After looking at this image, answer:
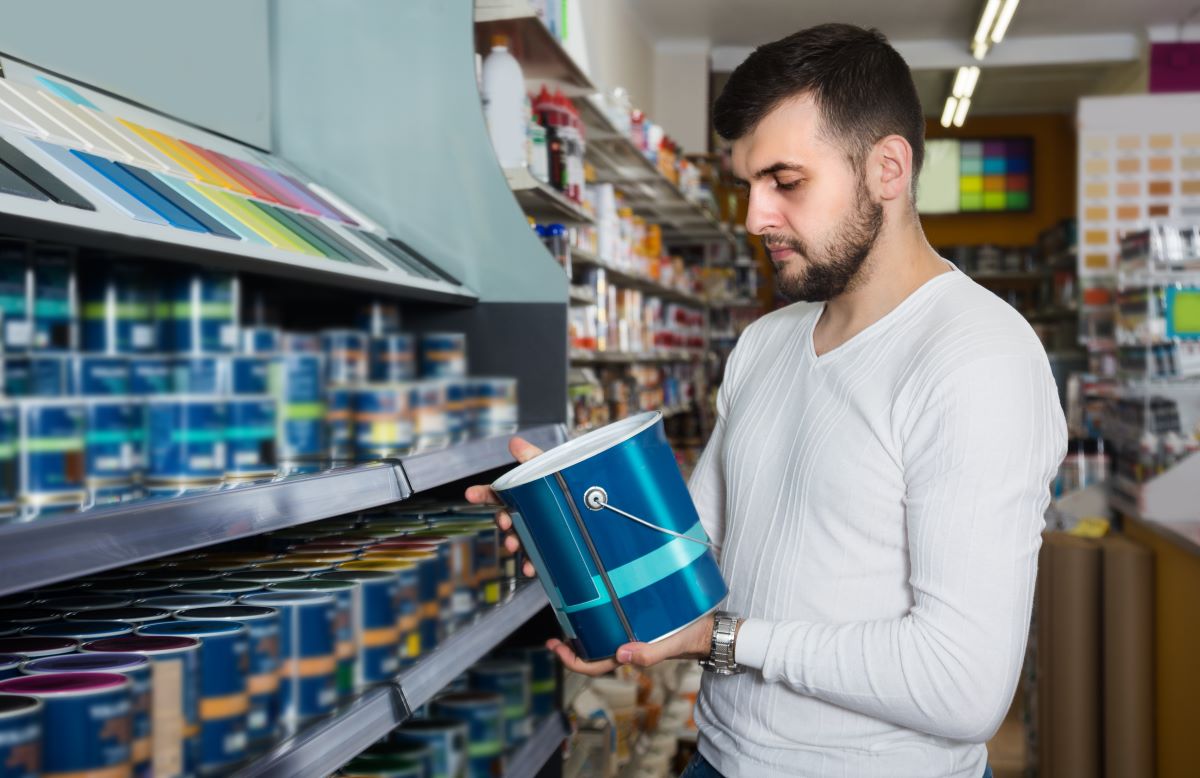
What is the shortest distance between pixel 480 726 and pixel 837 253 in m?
1.16

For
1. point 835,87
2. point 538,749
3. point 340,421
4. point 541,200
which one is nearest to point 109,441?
point 340,421

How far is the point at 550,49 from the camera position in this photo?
10.4 ft

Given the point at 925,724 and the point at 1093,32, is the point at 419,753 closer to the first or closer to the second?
the point at 925,724

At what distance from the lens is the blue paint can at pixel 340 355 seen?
1.68m

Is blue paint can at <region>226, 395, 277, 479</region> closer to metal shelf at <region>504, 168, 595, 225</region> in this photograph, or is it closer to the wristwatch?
the wristwatch

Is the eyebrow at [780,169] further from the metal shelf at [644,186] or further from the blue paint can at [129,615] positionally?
the metal shelf at [644,186]

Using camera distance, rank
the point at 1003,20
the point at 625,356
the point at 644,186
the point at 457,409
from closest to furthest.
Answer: the point at 457,409
the point at 625,356
the point at 644,186
the point at 1003,20

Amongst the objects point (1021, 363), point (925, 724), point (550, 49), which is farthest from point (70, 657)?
point (550, 49)

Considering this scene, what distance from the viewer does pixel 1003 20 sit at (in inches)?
330

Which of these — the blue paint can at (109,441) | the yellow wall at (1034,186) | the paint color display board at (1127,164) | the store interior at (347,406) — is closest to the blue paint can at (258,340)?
the store interior at (347,406)

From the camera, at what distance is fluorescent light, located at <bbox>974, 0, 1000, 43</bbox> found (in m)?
8.07

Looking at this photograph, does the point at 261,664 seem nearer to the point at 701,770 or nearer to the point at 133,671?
the point at 133,671

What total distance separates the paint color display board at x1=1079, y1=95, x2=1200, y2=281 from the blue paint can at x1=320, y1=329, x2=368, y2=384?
22.1 ft

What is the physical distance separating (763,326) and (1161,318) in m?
3.89
